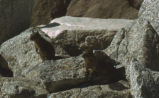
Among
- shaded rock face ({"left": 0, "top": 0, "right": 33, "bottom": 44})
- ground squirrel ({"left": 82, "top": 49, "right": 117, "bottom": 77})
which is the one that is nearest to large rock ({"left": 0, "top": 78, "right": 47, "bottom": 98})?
ground squirrel ({"left": 82, "top": 49, "right": 117, "bottom": 77})

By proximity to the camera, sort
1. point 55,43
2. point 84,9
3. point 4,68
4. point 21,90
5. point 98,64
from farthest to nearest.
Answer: point 84,9 < point 55,43 < point 4,68 < point 21,90 < point 98,64

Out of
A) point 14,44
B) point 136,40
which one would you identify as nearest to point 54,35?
point 14,44

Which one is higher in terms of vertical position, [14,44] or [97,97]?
[14,44]

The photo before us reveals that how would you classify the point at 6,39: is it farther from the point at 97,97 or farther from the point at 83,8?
the point at 97,97

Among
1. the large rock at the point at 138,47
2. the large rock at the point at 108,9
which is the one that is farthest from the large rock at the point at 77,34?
the large rock at the point at 108,9

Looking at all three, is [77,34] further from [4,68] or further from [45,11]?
[45,11]

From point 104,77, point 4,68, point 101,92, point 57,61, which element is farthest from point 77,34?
point 101,92

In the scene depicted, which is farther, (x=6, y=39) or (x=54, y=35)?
(x=6, y=39)
